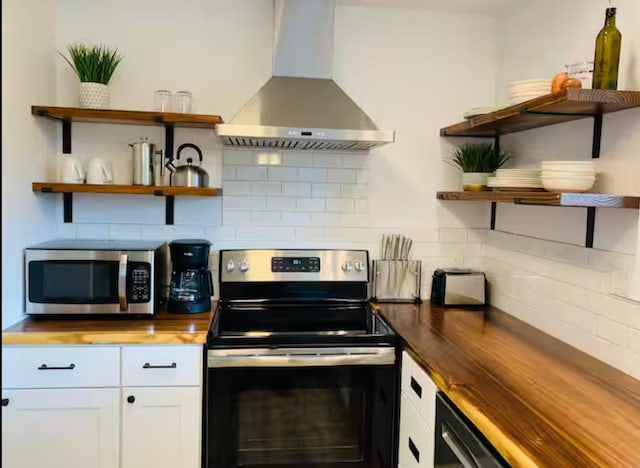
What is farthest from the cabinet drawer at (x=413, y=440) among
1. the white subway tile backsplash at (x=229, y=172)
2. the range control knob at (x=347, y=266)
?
the white subway tile backsplash at (x=229, y=172)

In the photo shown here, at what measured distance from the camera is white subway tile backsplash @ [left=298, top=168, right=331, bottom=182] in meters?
2.84

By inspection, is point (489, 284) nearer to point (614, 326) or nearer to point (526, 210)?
point (526, 210)

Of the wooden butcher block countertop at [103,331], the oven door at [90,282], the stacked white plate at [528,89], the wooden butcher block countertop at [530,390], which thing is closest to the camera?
the wooden butcher block countertop at [530,390]

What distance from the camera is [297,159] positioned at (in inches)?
111

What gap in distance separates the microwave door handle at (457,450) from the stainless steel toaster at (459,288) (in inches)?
44.4

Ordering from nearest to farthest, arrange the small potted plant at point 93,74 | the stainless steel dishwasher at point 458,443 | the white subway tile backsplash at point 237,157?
the stainless steel dishwasher at point 458,443 < the small potted plant at point 93,74 < the white subway tile backsplash at point 237,157

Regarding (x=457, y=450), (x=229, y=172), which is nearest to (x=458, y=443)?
(x=457, y=450)

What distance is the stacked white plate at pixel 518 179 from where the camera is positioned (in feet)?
6.59

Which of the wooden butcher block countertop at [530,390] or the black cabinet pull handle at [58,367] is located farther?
the black cabinet pull handle at [58,367]

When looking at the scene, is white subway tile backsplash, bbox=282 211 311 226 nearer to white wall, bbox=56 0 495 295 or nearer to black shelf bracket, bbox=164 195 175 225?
white wall, bbox=56 0 495 295

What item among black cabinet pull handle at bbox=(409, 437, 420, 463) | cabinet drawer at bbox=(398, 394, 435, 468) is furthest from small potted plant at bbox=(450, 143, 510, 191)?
black cabinet pull handle at bbox=(409, 437, 420, 463)

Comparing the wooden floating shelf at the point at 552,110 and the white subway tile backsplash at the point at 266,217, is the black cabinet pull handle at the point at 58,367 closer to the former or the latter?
the white subway tile backsplash at the point at 266,217

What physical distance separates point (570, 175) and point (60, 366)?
2.05 m

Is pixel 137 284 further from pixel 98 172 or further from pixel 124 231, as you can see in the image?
pixel 98 172
